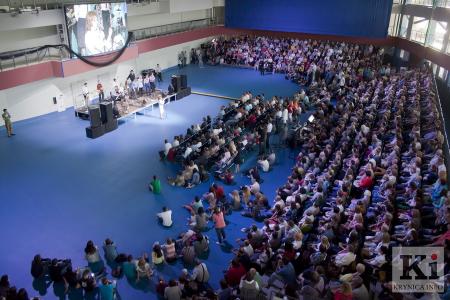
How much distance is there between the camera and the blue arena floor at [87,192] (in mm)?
10172

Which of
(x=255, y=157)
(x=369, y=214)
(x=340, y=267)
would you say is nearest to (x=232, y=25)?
(x=255, y=157)

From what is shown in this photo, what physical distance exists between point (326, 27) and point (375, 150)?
18492 mm

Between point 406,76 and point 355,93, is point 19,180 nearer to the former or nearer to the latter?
point 355,93

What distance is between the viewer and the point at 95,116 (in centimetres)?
1678

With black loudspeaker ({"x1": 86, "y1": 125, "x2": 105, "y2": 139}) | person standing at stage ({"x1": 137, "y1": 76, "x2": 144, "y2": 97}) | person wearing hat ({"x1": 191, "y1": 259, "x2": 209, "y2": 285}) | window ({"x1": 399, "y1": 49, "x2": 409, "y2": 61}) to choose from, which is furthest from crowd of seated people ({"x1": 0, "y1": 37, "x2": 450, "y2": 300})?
window ({"x1": 399, "y1": 49, "x2": 409, "y2": 61})

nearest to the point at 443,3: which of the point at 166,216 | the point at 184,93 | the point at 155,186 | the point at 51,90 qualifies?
the point at 184,93

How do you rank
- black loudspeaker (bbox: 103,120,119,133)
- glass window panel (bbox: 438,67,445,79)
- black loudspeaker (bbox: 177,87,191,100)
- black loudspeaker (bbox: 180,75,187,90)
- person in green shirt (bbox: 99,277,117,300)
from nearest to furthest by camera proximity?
person in green shirt (bbox: 99,277,117,300), black loudspeaker (bbox: 103,120,119,133), black loudspeaker (bbox: 177,87,191,100), black loudspeaker (bbox: 180,75,187,90), glass window panel (bbox: 438,67,445,79)

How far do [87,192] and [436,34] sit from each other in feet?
70.3

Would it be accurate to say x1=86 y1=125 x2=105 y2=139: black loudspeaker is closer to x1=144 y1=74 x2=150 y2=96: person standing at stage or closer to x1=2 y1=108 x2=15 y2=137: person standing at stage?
x1=2 y1=108 x2=15 y2=137: person standing at stage

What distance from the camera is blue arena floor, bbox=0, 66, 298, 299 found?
10.2m

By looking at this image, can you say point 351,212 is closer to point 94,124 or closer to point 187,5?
point 94,124

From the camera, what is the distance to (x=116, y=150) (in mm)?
15953

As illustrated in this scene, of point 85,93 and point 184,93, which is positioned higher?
point 85,93

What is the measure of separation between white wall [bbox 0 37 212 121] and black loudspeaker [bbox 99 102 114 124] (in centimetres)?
451
